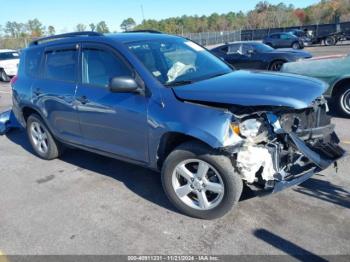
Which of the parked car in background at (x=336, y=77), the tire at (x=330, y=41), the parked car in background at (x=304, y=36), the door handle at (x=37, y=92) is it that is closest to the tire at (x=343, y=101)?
the parked car in background at (x=336, y=77)

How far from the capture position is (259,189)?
3.58 meters

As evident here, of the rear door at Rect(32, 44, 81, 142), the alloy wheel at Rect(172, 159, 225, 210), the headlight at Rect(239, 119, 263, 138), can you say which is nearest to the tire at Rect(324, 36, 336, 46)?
the rear door at Rect(32, 44, 81, 142)

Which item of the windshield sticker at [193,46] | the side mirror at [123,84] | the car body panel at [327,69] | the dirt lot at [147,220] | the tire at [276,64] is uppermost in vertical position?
the windshield sticker at [193,46]

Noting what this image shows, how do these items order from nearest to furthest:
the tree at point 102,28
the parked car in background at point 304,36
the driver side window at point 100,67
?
1. the driver side window at point 100,67
2. the tree at point 102,28
3. the parked car in background at point 304,36

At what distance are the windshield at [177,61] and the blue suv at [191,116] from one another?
0.6 inches

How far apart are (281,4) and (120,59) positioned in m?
132

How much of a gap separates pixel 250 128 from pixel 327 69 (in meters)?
4.46

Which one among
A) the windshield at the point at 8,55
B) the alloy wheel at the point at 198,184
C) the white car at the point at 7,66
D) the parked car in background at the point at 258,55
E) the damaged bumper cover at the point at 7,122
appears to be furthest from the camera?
the windshield at the point at 8,55

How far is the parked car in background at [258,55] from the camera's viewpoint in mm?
12883

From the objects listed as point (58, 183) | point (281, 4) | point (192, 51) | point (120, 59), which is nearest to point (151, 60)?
point (120, 59)

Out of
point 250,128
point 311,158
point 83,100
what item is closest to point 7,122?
point 83,100

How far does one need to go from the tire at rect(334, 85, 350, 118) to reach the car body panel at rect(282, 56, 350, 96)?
183 millimetres

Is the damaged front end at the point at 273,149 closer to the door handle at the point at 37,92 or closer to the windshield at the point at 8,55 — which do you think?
the door handle at the point at 37,92

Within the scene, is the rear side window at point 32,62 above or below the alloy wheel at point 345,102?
above
